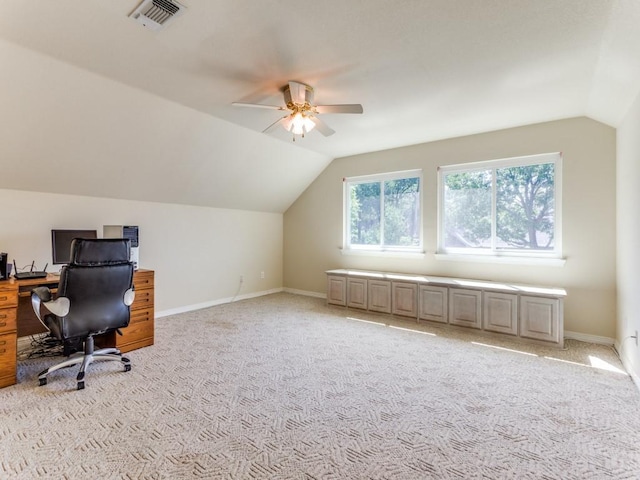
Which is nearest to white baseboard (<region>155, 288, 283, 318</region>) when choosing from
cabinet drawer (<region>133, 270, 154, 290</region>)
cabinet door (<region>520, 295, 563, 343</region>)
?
cabinet drawer (<region>133, 270, 154, 290</region>)

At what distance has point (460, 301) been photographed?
4188 mm

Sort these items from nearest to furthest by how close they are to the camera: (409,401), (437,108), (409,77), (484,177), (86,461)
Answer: (86,461) → (409,401) → (409,77) → (437,108) → (484,177)

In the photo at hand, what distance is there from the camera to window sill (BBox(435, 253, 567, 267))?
3980 millimetres

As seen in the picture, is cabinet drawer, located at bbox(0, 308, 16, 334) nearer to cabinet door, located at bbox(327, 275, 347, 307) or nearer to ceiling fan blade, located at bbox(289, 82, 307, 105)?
ceiling fan blade, located at bbox(289, 82, 307, 105)

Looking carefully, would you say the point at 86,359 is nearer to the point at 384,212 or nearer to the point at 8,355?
the point at 8,355

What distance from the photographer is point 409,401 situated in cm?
239

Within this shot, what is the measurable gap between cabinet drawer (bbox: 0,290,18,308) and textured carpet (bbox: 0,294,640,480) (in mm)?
660

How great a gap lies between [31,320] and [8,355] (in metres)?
1.25

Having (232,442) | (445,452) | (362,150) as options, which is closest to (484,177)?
(362,150)

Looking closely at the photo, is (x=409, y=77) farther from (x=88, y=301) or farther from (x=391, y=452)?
(x=88, y=301)

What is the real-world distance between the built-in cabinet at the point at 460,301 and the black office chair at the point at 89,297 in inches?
129

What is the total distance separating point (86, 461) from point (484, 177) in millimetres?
5040

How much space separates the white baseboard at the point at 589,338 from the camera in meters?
3.67

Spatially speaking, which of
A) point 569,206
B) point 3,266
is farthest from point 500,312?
point 3,266
